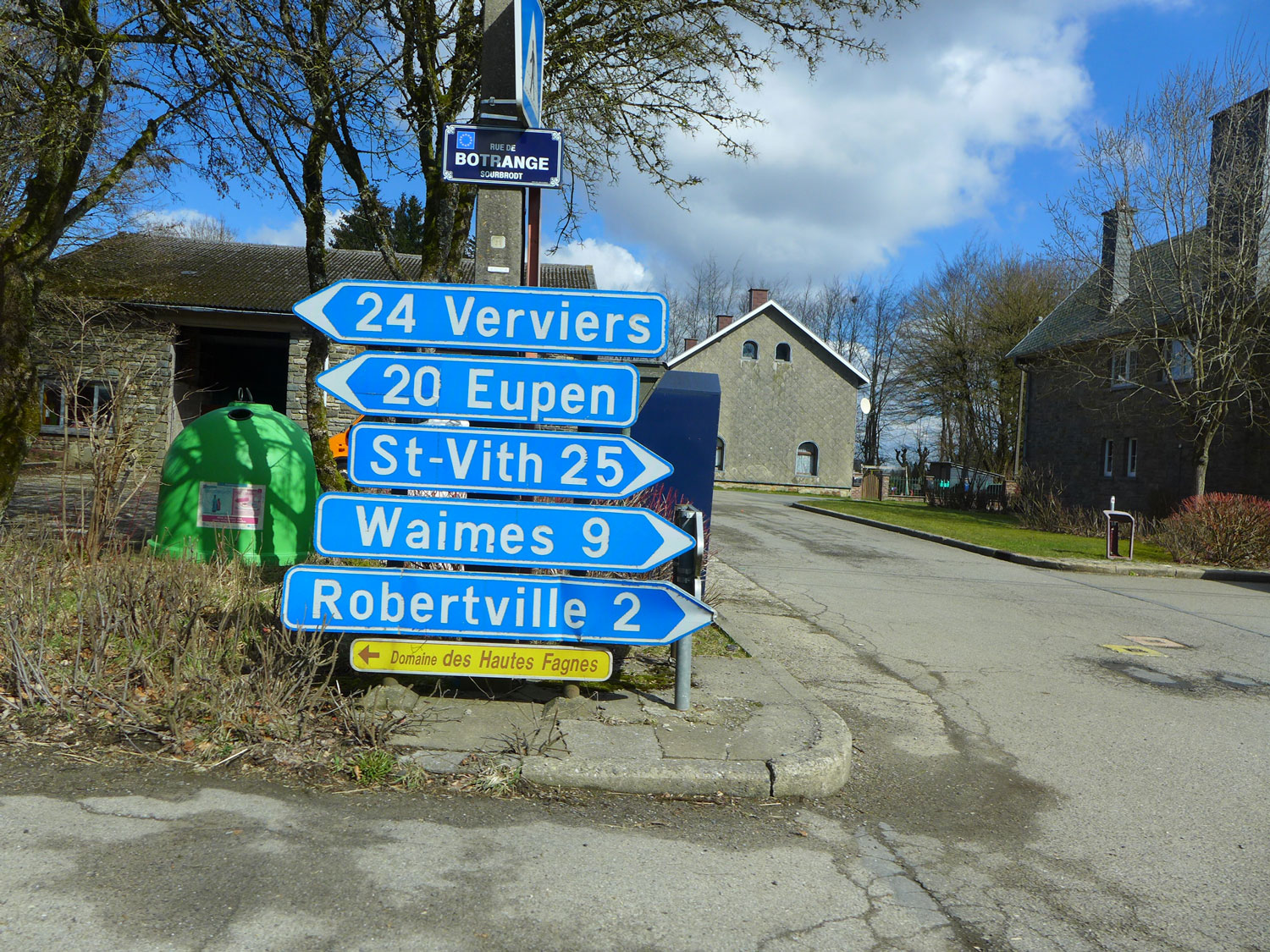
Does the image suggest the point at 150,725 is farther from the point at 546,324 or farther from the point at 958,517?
the point at 958,517

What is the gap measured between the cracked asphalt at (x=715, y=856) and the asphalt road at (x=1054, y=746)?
18 mm

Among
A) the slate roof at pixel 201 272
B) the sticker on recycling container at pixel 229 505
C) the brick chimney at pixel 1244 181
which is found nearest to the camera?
the sticker on recycling container at pixel 229 505

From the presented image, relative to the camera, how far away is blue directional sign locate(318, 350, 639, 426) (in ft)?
16.1

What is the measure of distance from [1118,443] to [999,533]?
10330 mm

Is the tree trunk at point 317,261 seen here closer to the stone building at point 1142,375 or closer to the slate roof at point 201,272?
the slate roof at point 201,272

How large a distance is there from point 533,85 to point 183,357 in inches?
965

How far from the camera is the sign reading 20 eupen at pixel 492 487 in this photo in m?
4.84

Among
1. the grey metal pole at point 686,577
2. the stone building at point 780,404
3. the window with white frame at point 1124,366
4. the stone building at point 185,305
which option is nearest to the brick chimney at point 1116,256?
the window with white frame at point 1124,366

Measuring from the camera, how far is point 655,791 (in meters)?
4.08

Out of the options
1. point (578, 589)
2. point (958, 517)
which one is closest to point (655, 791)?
point (578, 589)

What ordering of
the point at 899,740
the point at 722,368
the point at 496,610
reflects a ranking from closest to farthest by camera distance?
1. the point at 496,610
2. the point at 899,740
3. the point at 722,368

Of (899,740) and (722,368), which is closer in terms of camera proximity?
(899,740)

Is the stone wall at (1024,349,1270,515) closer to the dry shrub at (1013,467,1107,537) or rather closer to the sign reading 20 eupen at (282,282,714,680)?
the dry shrub at (1013,467,1107,537)

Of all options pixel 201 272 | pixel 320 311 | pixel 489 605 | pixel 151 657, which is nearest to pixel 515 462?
pixel 489 605
